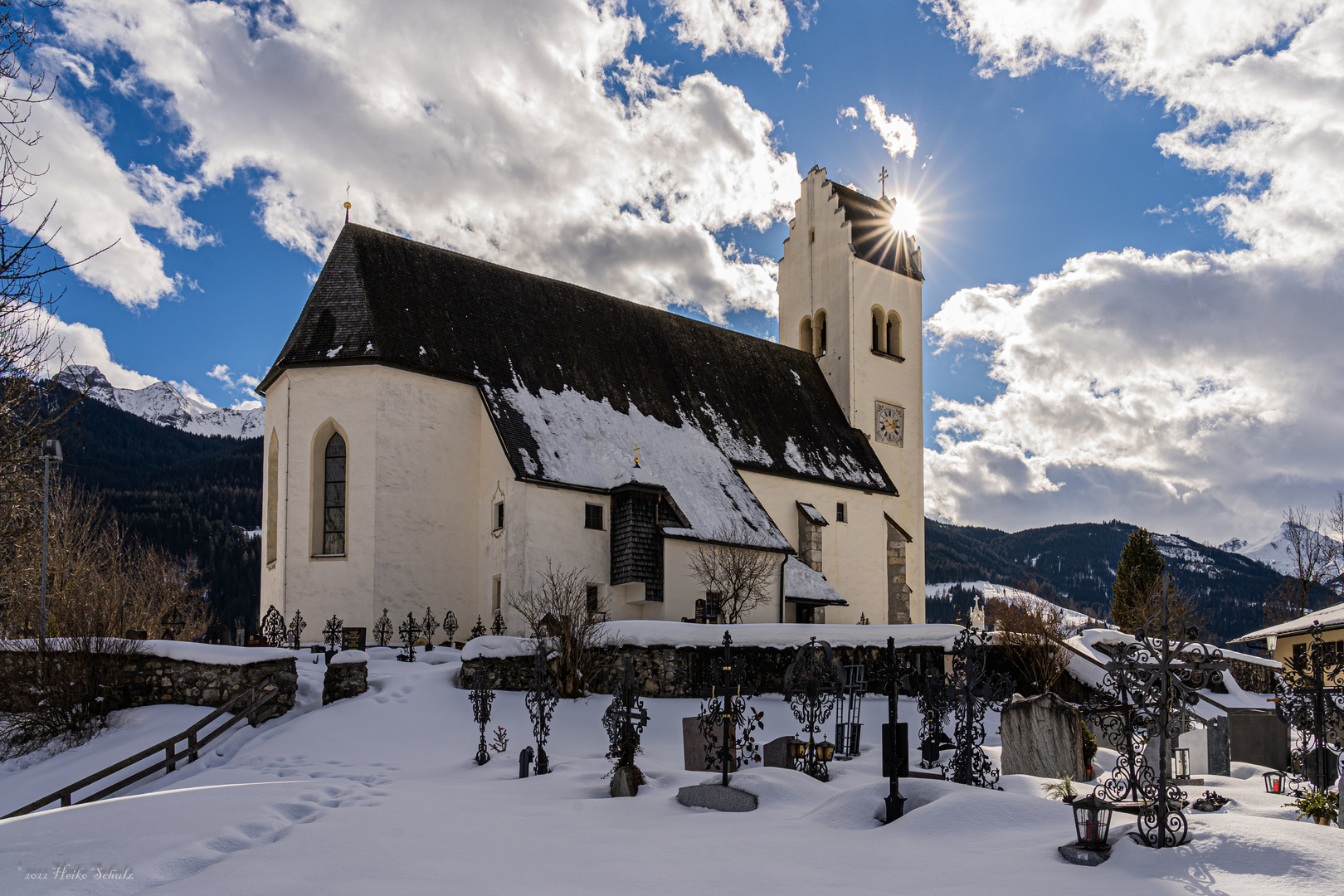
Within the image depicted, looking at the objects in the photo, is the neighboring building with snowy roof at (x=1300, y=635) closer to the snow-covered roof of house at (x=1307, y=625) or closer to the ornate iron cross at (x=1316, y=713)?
the snow-covered roof of house at (x=1307, y=625)

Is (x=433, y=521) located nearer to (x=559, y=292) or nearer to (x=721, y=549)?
(x=721, y=549)

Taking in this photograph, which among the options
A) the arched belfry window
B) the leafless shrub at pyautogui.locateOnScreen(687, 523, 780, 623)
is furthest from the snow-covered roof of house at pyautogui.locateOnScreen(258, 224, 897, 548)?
the arched belfry window

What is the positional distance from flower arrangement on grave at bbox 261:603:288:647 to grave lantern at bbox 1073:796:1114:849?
19.1 m

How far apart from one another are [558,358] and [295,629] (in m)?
10.9

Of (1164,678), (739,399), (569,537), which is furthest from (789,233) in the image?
(1164,678)

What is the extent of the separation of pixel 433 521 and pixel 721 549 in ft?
25.0

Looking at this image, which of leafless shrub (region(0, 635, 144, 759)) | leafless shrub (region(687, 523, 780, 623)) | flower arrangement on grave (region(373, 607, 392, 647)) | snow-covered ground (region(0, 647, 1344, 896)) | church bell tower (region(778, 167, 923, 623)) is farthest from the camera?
church bell tower (region(778, 167, 923, 623))

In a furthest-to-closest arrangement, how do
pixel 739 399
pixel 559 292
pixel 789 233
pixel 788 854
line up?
pixel 789 233, pixel 739 399, pixel 559 292, pixel 788 854

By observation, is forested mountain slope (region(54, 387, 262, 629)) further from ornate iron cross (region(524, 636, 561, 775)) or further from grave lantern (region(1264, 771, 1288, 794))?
grave lantern (region(1264, 771, 1288, 794))

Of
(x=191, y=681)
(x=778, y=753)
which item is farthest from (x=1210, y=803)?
(x=191, y=681)

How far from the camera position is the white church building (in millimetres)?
24891

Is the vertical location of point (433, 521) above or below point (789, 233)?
below

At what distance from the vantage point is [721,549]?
26.3 metres

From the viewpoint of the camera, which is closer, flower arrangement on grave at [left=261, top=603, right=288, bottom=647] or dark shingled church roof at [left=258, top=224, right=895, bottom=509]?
flower arrangement on grave at [left=261, top=603, right=288, bottom=647]
